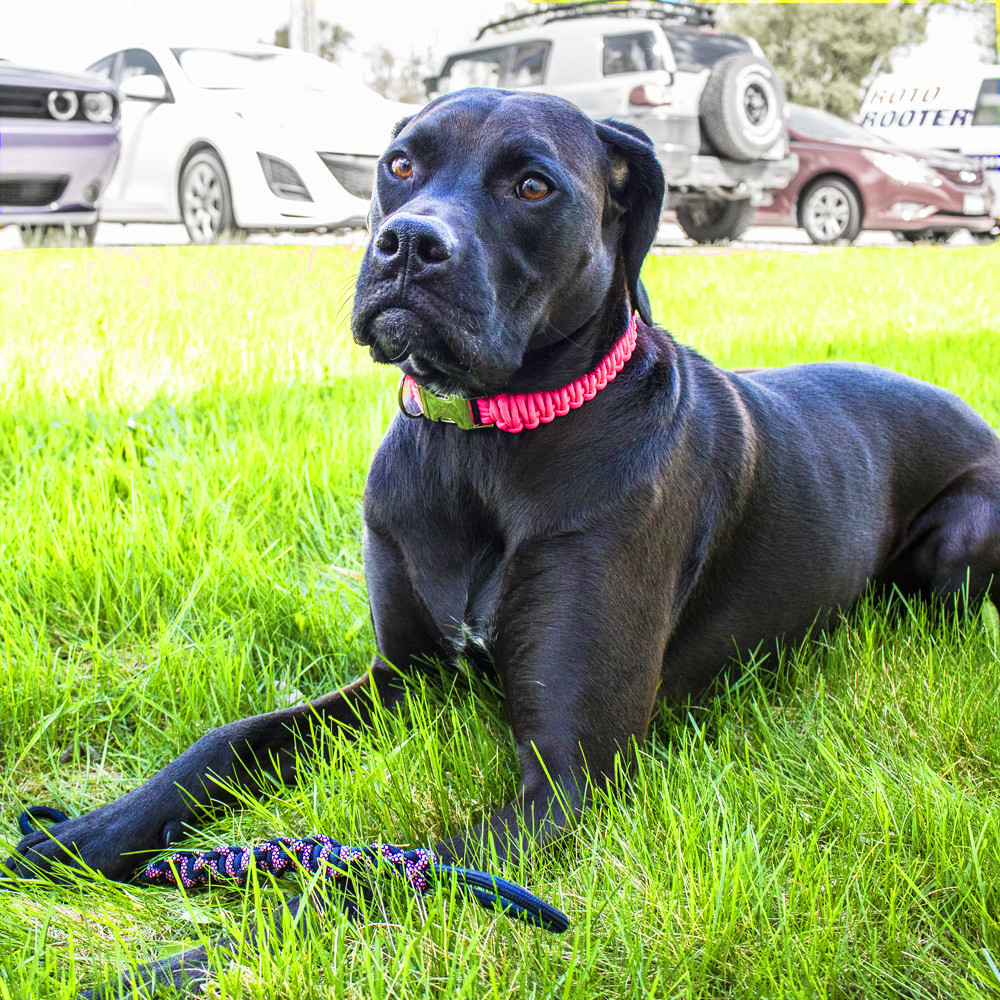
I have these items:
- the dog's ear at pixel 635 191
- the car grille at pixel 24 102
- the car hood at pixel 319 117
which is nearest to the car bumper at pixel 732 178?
the car hood at pixel 319 117

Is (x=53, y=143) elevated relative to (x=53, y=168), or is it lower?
elevated

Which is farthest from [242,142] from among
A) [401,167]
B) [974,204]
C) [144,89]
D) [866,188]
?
[974,204]

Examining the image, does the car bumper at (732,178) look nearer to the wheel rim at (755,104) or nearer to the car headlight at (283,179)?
the wheel rim at (755,104)

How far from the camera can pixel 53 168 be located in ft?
28.3

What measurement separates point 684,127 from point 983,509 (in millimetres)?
10090

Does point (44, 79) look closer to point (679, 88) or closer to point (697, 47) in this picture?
point (679, 88)

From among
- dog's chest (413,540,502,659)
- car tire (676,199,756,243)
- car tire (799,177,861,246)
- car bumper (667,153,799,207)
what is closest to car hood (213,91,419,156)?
car bumper (667,153,799,207)

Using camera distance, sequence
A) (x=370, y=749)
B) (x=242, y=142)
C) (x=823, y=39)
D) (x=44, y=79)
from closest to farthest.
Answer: (x=370, y=749), (x=44, y=79), (x=242, y=142), (x=823, y=39)

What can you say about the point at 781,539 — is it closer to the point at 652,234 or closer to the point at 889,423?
the point at 889,423

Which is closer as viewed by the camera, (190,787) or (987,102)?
(190,787)

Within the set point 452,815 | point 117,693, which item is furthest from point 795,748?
point 117,693

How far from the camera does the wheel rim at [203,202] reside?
10.1m

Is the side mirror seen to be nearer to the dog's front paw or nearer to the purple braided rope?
the dog's front paw

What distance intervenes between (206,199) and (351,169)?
5.09ft
